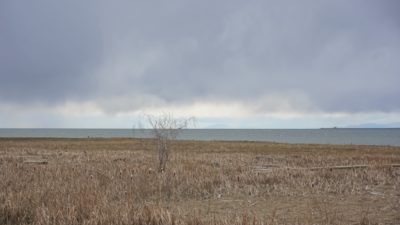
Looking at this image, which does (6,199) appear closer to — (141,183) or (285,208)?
(141,183)

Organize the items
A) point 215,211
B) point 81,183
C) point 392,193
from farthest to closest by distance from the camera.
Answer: point 81,183 < point 392,193 < point 215,211

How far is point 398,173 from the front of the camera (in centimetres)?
1672

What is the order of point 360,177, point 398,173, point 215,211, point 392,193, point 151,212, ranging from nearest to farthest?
point 151,212, point 215,211, point 392,193, point 360,177, point 398,173

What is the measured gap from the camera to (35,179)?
1429 centimetres

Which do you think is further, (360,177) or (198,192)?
(360,177)

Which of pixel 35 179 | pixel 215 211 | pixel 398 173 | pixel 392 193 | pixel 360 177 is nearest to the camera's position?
pixel 215 211

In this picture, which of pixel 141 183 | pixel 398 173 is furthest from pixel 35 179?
pixel 398 173

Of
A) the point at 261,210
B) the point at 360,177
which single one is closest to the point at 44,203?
the point at 261,210

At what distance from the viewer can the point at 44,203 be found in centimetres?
996

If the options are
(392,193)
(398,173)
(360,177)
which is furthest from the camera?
(398,173)

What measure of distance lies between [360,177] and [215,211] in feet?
26.3

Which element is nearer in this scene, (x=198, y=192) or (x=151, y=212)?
(x=151, y=212)

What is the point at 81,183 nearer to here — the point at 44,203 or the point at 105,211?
the point at 44,203

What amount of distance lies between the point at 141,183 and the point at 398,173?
1093cm
